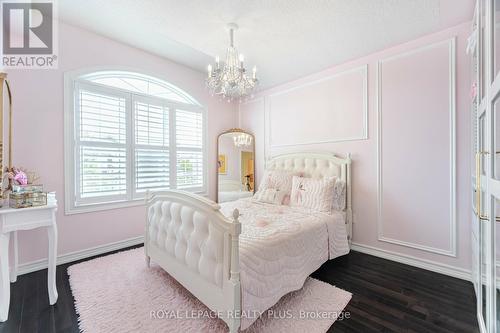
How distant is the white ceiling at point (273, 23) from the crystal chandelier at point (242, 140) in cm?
158

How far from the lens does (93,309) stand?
1784mm

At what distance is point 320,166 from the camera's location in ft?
11.0

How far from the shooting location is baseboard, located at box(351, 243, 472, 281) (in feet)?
7.60

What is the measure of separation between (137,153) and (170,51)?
1.62 metres

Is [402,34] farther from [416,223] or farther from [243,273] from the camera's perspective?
[243,273]

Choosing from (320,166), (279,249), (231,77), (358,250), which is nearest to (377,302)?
(279,249)

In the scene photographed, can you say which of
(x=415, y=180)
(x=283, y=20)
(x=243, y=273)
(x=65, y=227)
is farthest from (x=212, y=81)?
(x=415, y=180)

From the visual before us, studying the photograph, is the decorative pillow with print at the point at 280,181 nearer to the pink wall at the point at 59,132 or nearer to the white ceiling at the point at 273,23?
the white ceiling at the point at 273,23

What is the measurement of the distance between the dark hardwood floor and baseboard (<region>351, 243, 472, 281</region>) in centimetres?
8

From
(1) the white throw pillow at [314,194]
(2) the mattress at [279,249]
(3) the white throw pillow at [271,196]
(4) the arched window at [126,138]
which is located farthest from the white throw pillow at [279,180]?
(4) the arched window at [126,138]

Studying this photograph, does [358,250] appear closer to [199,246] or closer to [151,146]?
[199,246]

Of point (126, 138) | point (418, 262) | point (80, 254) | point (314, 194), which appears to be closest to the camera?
point (418, 262)

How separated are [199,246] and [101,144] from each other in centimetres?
224

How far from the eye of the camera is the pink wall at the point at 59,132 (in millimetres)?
2381
